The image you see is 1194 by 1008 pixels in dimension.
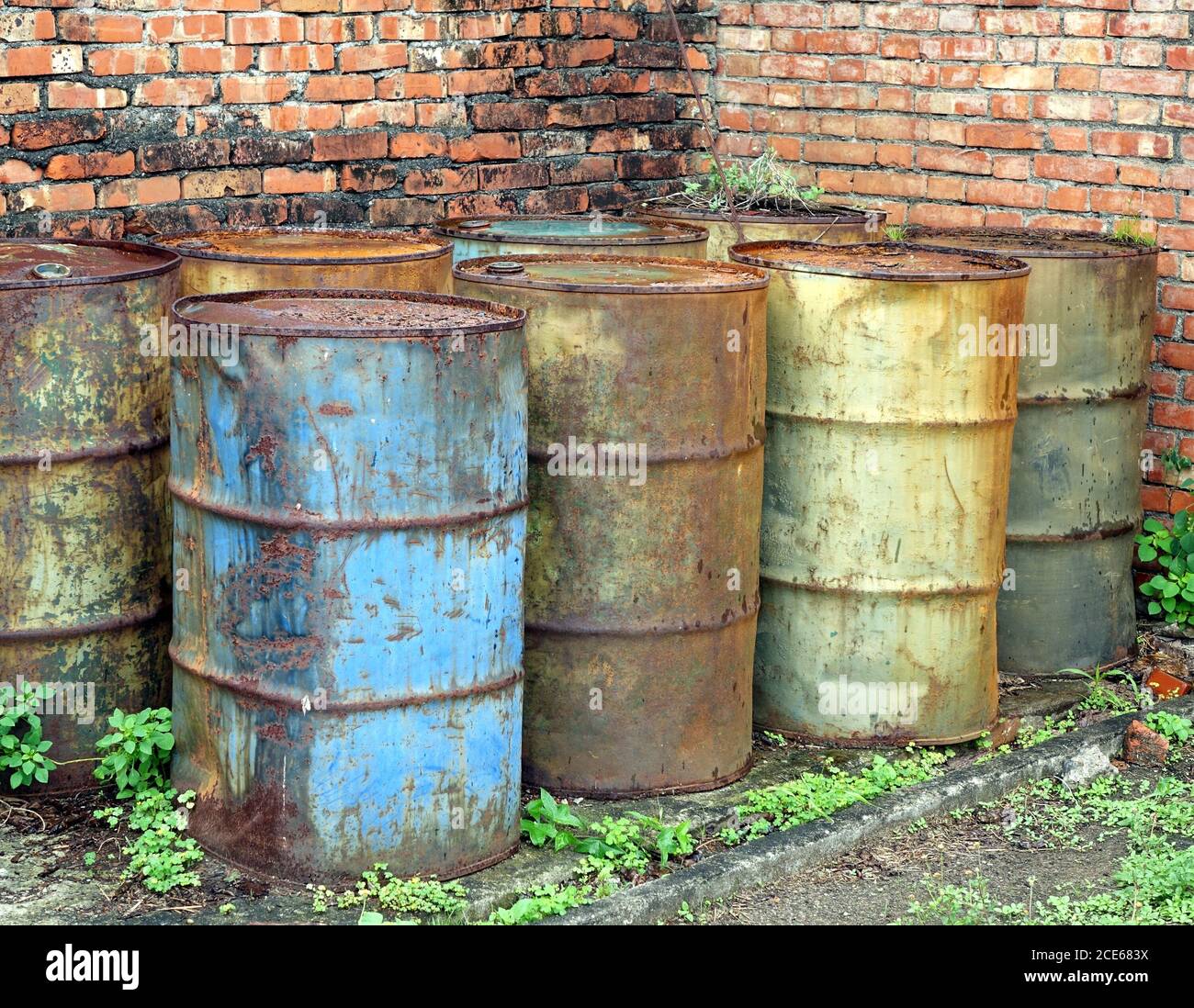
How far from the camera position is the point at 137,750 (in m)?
3.79

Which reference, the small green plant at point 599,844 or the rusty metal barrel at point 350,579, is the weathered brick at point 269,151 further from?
the small green plant at point 599,844

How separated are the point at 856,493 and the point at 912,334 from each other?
45cm

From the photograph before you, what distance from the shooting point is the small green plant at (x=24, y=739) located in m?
3.77

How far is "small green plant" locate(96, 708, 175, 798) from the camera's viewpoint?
3756 millimetres

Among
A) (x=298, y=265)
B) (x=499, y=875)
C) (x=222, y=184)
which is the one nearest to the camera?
(x=499, y=875)

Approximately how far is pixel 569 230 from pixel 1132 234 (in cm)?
187

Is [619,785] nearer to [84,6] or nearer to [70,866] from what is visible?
[70,866]

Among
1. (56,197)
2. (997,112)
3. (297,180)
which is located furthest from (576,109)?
(56,197)

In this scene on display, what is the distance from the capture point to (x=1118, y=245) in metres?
5.18

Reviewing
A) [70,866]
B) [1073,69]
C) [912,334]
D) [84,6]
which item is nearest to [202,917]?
[70,866]

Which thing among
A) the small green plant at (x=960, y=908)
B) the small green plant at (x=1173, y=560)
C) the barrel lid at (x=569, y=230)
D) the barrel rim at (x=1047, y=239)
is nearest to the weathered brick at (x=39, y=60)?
the barrel lid at (x=569, y=230)

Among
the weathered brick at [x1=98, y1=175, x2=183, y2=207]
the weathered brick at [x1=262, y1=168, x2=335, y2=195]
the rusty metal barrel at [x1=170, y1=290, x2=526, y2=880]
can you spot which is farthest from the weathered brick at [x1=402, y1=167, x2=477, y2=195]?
the rusty metal barrel at [x1=170, y1=290, x2=526, y2=880]

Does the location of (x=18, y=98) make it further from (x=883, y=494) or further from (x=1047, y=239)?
(x=1047, y=239)

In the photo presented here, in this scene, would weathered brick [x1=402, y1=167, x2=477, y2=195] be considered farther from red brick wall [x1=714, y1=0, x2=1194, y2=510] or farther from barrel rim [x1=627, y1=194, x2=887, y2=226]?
red brick wall [x1=714, y1=0, x2=1194, y2=510]
